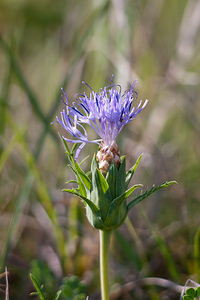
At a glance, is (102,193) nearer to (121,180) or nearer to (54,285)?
(121,180)

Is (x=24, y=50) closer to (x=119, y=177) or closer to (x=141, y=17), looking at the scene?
(x=141, y=17)

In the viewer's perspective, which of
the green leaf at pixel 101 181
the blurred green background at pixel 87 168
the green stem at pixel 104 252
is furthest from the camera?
the blurred green background at pixel 87 168

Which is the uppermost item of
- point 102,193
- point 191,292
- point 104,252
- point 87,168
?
point 87,168

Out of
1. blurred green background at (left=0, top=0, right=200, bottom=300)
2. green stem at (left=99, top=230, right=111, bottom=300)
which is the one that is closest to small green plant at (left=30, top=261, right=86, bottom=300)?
blurred green background at (left=0, top=0, right=200, bottom=300)

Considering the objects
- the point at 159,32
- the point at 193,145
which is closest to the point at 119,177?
the point at 193,145

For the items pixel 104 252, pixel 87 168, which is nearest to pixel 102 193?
pixel 104 252

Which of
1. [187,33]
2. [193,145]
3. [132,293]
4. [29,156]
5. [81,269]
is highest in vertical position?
[187,33]

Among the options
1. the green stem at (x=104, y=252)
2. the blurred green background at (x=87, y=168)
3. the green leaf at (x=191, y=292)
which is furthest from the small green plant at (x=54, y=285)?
the green leaf at (x=191, y=292)

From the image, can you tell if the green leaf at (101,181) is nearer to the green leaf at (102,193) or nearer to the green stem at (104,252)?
the green leaf at (102,193)
